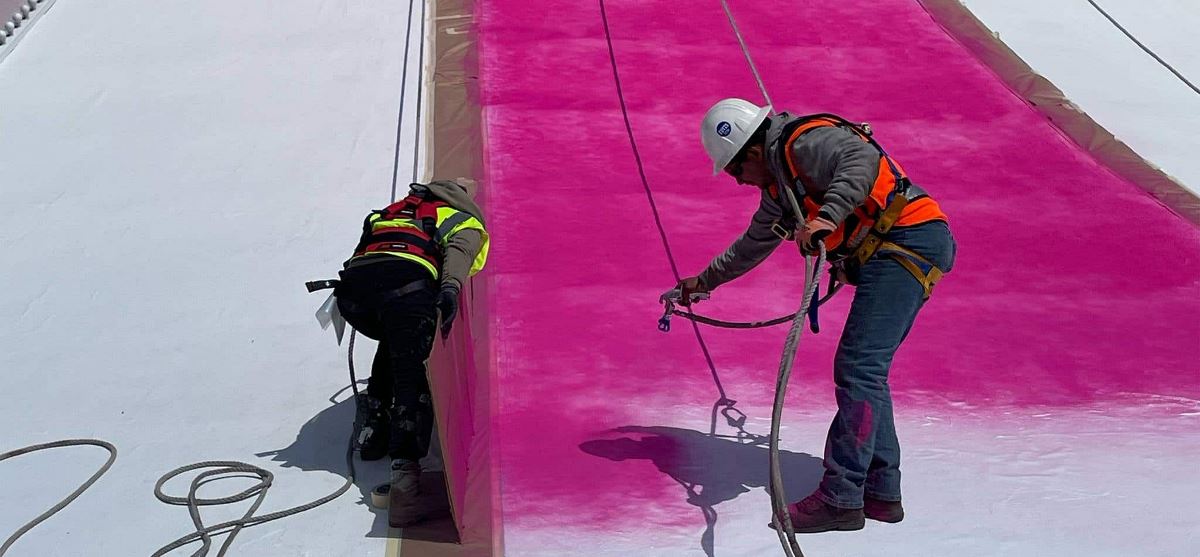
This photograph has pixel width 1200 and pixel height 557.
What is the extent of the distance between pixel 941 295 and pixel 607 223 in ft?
5.22

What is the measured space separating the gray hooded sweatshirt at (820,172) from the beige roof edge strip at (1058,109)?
3123 mm

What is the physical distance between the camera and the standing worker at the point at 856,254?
3631 mm

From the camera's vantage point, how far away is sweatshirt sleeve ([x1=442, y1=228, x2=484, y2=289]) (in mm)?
3910

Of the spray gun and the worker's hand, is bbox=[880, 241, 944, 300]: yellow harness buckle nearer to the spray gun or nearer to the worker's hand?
the worker's hand

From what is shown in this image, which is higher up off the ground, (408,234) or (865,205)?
(865,205)

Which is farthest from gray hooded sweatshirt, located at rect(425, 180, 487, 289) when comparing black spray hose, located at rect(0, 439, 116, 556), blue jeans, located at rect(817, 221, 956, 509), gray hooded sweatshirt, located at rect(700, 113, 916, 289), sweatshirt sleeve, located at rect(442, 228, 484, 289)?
black spray hose, located at rect(0, 439, 116, 556)

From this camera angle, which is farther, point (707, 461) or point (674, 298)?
point (674, 298)

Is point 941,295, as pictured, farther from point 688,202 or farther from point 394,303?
point 394,303

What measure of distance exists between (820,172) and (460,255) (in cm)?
119

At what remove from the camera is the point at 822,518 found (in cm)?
373

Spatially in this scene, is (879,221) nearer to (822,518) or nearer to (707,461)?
(822,518)

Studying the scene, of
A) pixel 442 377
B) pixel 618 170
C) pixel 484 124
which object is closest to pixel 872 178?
pixel 442 377

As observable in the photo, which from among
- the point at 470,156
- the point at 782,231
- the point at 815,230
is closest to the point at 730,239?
the point at 470,156

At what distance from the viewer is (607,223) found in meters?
5.91
